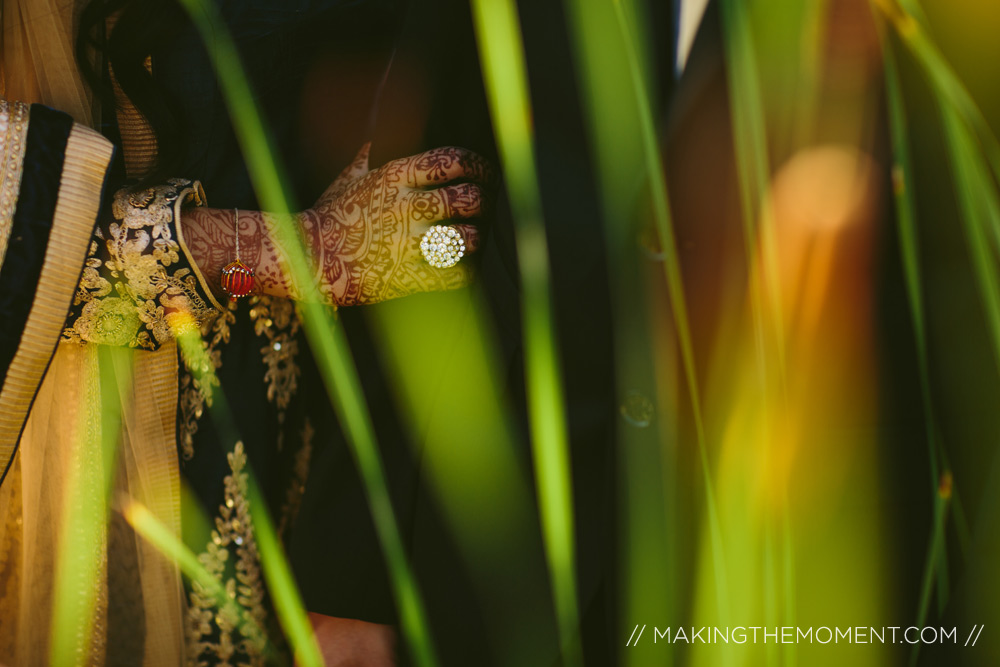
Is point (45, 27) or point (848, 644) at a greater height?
point (45, 27)

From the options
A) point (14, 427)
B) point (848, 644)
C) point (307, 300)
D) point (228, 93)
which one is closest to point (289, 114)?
point (228, 93)

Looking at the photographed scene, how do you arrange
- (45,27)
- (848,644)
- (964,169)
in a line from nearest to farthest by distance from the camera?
(964,169)
(848,644)
(45,27)

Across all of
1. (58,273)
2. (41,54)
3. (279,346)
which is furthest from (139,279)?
(41,54)

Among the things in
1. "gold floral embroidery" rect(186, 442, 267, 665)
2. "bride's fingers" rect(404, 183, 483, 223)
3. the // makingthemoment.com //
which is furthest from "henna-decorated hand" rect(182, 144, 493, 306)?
the // makingthemoment.com //

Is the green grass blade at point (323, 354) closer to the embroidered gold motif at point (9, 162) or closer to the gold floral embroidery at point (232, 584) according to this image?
the gold floral embroidery at point (232, 584)

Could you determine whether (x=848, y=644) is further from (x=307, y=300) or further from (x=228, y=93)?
(x=228, y=93)

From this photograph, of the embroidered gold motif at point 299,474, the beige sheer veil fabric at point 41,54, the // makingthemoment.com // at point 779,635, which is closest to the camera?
the // makingthemoment.com // at point 779,635

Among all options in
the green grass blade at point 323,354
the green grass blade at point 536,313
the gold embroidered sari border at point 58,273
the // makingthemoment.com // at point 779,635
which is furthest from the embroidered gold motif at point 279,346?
the // makingthemoment.com // at point 779,635

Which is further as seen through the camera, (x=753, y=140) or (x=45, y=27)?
(x=45, y=27)
